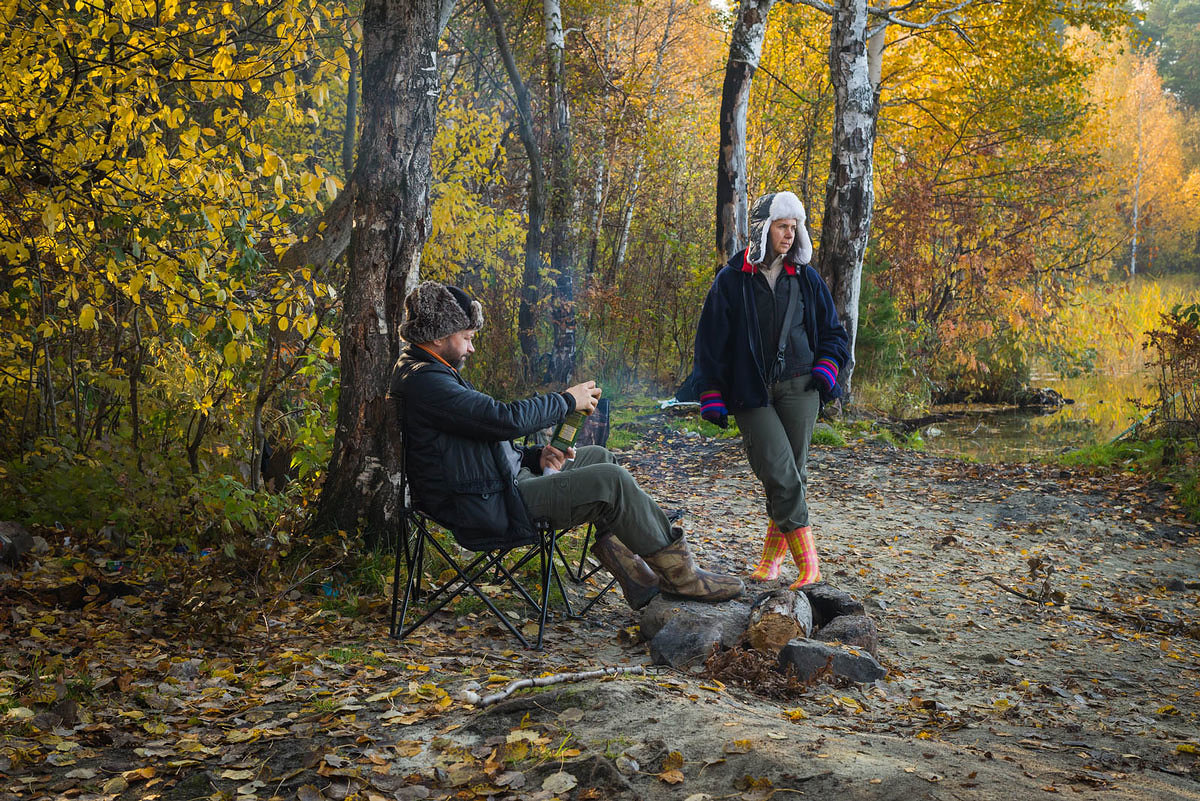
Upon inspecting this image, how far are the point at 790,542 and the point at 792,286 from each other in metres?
1.33

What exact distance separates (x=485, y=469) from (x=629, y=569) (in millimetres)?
895

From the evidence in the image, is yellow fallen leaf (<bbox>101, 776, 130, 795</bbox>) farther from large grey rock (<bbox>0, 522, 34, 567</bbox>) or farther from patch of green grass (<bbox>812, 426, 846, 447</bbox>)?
patch of green grass (<bbox>812, 426, 846, 447</bbox>)

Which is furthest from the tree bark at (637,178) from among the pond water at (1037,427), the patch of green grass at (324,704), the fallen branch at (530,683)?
the patch of green grass at (324,704)

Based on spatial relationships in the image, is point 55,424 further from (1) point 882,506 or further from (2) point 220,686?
(1) point 882,506

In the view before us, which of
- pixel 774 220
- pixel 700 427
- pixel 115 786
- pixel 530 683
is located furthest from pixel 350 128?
pixel 115 786

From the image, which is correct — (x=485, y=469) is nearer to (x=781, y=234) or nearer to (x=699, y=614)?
(x=699, y=614)

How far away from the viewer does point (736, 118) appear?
11023 millimetres

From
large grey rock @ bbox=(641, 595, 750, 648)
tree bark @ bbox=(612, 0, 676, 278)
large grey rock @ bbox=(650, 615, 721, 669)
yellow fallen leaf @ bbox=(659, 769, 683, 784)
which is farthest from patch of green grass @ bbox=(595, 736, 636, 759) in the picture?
tree bark @ bbox=(612, 0, 676, 278)

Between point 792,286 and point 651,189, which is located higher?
point 651,189

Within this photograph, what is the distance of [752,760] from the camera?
8.93ft

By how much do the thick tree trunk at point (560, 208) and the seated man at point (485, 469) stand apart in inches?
320

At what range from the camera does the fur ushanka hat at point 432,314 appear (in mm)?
4121

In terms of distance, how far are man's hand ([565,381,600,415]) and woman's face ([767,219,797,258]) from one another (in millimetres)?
1295

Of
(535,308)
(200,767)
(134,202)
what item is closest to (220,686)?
(200,767)
